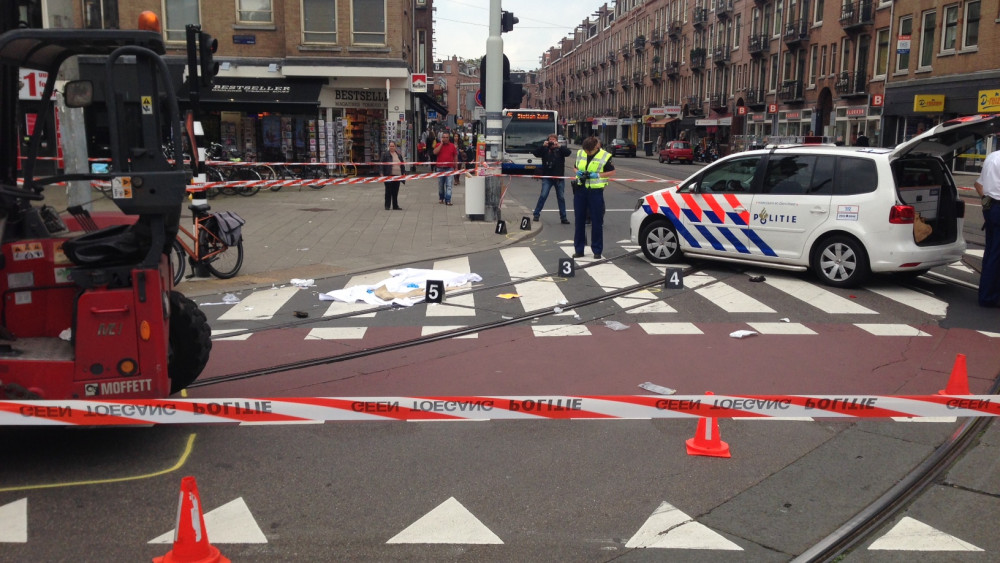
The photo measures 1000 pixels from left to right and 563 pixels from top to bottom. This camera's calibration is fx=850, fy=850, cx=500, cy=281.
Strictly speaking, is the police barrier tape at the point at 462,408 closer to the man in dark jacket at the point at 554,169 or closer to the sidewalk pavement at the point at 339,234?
the sidewalk pavement at the point at 339,234

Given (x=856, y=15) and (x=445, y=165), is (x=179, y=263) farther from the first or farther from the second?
(x=856, y=15)

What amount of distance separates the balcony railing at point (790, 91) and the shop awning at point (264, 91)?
33621 millimetres

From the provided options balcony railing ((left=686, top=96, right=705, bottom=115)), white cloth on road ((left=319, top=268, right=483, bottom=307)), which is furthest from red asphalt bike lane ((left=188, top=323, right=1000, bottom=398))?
balcony railing ((left=686, top=96, right=705, bottom=115))

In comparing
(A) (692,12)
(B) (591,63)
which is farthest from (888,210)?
(B) (591,63)

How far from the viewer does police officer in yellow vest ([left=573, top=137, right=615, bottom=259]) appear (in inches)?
487

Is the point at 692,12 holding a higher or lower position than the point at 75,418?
higher

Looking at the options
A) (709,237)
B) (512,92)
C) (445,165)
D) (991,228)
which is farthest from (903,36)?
(991,228)

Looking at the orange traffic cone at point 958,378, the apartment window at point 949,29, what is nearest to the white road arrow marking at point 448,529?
the orange traffic cone at point 958,378

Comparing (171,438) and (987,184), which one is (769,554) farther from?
(987,184)

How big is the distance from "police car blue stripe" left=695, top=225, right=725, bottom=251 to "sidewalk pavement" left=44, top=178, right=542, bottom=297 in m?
3.83

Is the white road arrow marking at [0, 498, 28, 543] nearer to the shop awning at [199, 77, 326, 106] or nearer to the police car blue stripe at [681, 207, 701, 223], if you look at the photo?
the police car blue stripe at [681, 207, 701, 223]

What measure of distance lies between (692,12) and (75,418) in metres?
73.6

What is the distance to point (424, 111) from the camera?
55.2 meters

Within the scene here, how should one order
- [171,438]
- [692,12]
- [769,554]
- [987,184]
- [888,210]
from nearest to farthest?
[769,554] < [171,438] < [987,184] < [888,210] < [692,12]
